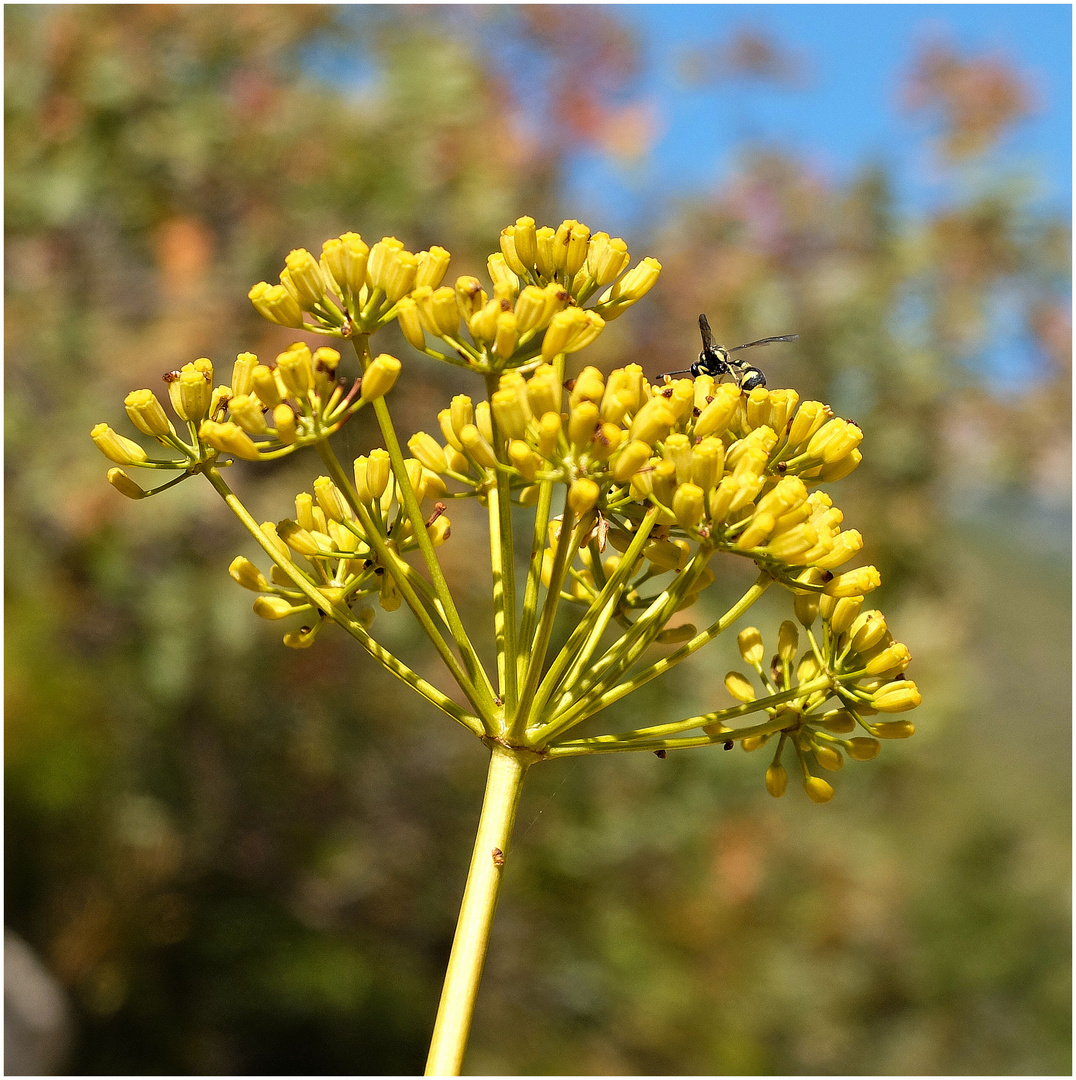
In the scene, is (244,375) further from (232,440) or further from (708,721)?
(708,721)

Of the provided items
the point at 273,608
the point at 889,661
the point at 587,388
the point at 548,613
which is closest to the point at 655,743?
the point at 548,613

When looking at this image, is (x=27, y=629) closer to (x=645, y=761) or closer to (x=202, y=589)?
(x=202, y=589)

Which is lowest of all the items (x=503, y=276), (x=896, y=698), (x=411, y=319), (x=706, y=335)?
(x=896, y=698)

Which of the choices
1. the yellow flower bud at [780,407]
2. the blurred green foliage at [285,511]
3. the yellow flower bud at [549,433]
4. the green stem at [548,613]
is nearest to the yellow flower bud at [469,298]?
the yellow flower bud at [549,433]

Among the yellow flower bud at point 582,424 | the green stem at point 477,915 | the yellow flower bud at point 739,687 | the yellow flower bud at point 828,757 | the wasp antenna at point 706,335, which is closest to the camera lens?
the green stem at point 477,915

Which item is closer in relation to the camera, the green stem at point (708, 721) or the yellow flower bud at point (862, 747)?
the green stem at point (708, 721)

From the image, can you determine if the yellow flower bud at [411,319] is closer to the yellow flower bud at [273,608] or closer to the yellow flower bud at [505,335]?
the yellow flower bud at [505,335]

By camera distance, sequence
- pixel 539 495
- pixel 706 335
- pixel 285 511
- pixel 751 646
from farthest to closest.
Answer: pixel 285 511 < pixel 706 335 < pixel 751 646 < pixel 539 495
